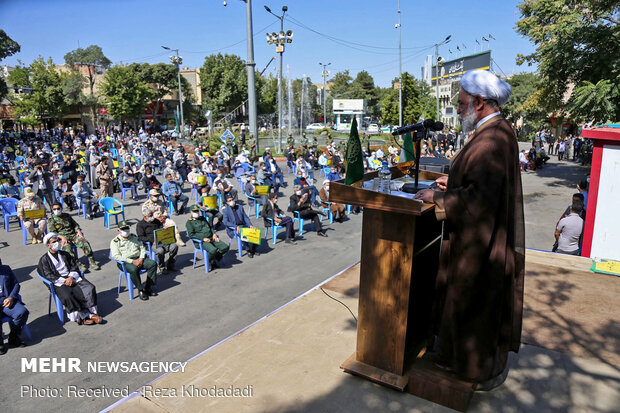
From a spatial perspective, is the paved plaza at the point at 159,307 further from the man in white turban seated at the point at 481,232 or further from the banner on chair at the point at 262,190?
the man in white turban seated at the point at 481,232

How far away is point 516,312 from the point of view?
2676 millimetres

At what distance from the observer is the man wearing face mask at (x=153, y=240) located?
7.98m

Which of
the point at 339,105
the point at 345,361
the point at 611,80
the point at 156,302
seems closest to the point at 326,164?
the point at 611,80

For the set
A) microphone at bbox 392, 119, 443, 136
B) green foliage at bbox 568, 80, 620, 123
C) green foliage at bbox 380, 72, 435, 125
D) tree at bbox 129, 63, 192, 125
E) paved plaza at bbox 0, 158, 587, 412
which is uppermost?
tree at bbox 129, 63, 192, 125

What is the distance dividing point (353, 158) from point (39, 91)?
160 ft

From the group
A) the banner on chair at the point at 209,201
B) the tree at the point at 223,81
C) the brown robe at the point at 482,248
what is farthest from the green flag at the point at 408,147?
the tree at the point at 223,81

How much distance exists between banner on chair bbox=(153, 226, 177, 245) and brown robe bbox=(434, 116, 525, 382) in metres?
6.39

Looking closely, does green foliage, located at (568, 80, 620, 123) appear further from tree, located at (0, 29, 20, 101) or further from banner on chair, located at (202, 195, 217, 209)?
tree, located at (0, 29, 20, 101)

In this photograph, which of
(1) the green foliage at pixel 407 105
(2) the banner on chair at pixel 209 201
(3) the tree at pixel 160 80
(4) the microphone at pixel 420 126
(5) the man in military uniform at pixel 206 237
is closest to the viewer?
(4) the microphone at pixel 420 126

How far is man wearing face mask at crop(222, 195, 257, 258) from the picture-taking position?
9078 millimetres

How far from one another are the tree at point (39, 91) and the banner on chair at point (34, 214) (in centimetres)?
3876

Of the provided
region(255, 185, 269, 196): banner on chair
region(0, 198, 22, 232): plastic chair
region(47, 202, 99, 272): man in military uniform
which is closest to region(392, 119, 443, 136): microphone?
region(47, 202, 99, 272): man in military uniform

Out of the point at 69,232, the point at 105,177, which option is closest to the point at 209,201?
the point at 69,232

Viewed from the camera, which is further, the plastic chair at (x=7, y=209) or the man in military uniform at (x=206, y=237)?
the plastic chair at (x=7, y=209)
